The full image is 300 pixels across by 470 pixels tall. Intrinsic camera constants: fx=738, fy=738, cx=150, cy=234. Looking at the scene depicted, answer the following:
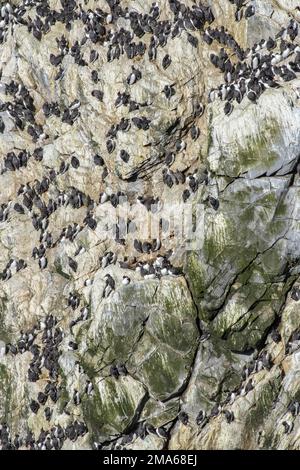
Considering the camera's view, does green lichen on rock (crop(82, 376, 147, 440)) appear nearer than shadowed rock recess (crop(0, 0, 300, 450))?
No

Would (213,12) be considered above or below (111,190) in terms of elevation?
above

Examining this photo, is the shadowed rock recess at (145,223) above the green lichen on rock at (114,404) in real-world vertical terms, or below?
above

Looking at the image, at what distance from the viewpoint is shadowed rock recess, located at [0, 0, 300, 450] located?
73.5ft

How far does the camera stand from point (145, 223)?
24.3 m

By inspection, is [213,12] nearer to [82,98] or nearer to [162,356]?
[82,98]

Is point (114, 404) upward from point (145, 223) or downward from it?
downward

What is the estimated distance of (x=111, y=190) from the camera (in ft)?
82.2

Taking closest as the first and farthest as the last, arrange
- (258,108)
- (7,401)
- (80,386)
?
(258,108) → (80,386) → (7,401)

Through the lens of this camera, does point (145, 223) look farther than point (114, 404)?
Yes

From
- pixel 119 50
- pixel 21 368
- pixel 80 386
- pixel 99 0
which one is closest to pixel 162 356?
Result: pixel 80 386

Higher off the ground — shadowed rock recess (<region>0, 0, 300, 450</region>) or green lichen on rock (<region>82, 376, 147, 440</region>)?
shadowed rock recess (<region>0, 0, 300, 450</region>)

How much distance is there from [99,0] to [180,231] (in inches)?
364

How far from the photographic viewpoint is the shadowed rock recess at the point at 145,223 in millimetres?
22391

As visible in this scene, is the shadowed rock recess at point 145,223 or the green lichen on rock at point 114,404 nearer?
the shadowed rock recess at point 145,223
